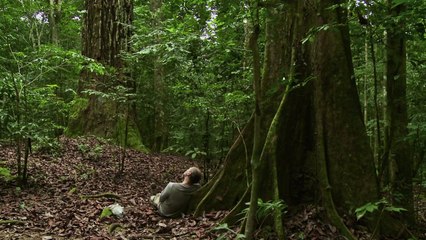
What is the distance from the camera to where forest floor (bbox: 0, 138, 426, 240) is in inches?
203

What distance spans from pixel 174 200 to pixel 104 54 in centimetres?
596

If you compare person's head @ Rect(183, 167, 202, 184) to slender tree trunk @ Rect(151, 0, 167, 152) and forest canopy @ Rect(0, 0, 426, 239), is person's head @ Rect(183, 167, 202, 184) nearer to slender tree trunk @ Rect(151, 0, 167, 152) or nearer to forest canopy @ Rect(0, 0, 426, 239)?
forest canopy @ Rect(0, 0, 426, 239)

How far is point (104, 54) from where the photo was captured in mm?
10836

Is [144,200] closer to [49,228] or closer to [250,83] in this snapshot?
[49,228]

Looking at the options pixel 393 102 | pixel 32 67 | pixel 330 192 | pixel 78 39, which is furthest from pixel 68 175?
pixel 78 39

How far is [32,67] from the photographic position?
263 inches

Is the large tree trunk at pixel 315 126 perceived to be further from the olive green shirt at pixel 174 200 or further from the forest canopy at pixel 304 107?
the olive green shirt at pixel 174 200

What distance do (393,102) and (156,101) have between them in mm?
7490

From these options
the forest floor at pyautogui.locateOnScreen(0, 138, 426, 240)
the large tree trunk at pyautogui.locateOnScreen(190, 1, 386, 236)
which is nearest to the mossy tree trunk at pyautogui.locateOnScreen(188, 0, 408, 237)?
the large tree trunk at pyautogui.locateOnScreen(190, 1, 386, 236)

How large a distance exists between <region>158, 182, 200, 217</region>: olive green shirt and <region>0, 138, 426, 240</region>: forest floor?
0.48ft

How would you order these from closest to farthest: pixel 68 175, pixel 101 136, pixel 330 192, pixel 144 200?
pixel 330 192
pixel 144 200
pixel 68 175
pixel 101 136

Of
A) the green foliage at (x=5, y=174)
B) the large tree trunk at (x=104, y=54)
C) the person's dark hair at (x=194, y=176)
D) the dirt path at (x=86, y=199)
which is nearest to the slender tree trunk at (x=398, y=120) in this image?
the dirt path at (x=86, y=199)

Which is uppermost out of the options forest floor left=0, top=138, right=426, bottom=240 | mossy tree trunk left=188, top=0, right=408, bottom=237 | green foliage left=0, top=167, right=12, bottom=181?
mossy tree trunk left=188, top=0, right=408, bottom=237

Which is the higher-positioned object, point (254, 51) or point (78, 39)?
point (78, 39)
